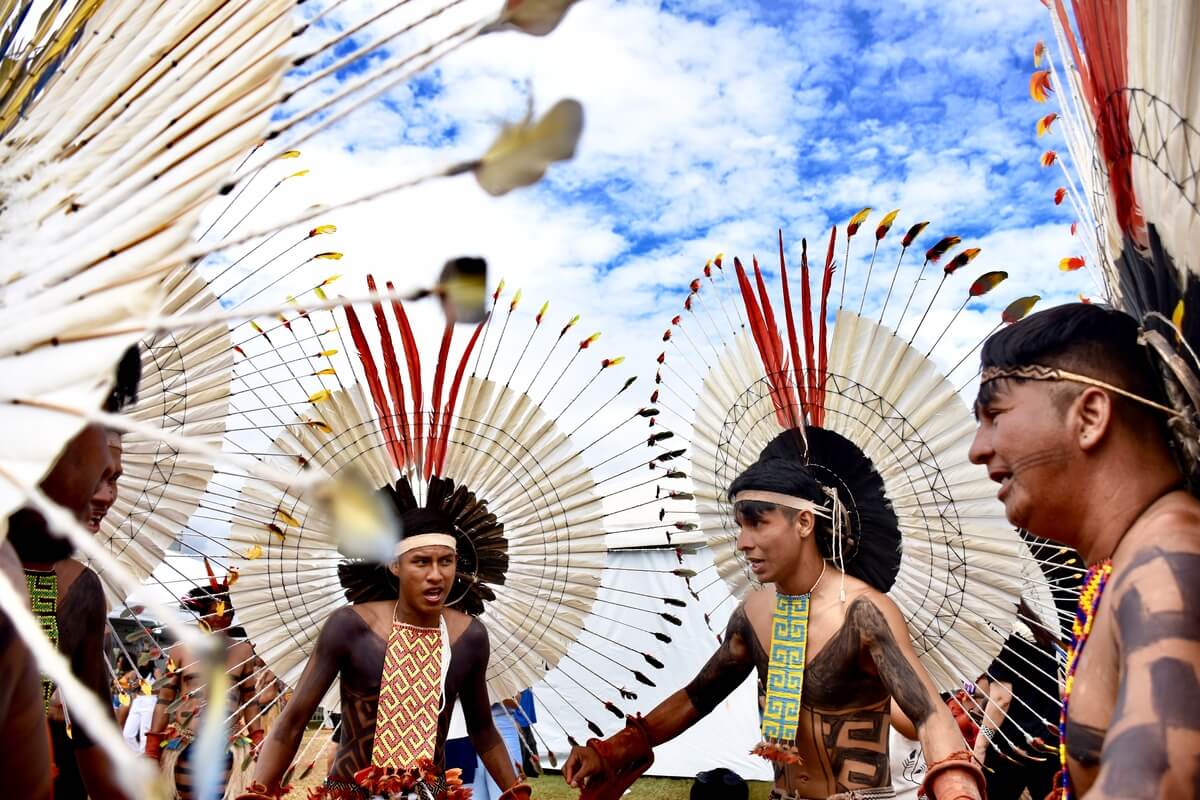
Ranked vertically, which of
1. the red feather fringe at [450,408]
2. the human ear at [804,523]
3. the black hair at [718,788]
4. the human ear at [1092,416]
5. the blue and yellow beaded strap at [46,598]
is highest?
the red feather fringe at [450,408]

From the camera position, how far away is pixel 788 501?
153 inches

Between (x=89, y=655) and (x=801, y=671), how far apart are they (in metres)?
2.62

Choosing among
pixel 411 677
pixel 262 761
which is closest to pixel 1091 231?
pixel 411 677

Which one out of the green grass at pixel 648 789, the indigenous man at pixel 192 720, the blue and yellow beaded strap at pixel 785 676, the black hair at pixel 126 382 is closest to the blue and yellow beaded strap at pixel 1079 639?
the blue and yellow beaded strap at pixel 785 676

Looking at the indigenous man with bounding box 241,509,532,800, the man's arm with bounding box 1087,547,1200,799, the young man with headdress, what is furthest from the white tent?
the man's arm with bounding box 1087,547,1200,799

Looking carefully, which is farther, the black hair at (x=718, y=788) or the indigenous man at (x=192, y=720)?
the black hair at (x=718, y=788)

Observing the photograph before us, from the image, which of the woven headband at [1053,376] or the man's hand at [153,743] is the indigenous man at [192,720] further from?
the woven headband at [1053,376]

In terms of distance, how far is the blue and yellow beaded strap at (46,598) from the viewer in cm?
277

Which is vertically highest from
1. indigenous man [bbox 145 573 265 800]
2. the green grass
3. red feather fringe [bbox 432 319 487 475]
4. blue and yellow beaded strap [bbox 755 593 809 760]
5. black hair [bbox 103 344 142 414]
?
red feather fringe [bbox 432 319 487 475]

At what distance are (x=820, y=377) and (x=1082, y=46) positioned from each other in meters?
2.34

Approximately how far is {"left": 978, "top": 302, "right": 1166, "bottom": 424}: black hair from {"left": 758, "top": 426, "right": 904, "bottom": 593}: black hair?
210 centimetres

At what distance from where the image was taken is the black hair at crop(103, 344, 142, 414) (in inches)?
71.3

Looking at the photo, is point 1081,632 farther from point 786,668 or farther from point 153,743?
point 153,743

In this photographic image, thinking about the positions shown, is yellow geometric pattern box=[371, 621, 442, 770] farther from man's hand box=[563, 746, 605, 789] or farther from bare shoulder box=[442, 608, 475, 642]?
man's hand box=[563, 746, 605, 789]
